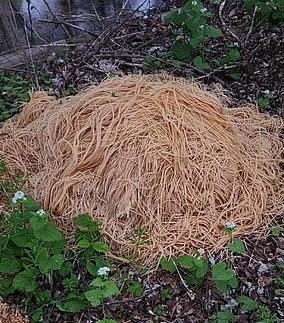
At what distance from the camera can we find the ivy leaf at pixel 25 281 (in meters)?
2.40

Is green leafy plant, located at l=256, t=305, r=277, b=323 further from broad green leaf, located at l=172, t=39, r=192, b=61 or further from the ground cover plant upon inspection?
broad green leaf, located at l=172, t=39, r=192, b=61

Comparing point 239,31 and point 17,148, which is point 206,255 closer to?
point 17,148

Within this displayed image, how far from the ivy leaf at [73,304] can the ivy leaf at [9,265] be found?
0.20 m

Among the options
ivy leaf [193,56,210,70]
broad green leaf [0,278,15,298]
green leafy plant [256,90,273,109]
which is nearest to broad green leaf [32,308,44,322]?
broad green leaf [0,278,15,298]

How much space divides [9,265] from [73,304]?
272 mm

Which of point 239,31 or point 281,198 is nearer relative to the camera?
point 281,198

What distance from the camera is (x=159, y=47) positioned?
4258 mm

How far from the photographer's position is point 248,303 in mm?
2383

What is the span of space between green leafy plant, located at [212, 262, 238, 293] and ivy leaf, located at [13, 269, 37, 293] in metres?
0.64

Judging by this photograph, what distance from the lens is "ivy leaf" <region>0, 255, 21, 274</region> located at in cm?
243

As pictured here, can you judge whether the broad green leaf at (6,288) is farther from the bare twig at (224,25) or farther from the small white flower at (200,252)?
the bare twig at (224,25)

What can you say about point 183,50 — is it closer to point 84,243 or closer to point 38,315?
point 84,243

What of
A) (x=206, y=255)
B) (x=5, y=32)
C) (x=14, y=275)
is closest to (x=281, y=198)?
(x=206, y=255)

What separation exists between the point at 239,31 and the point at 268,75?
69 centimetres
